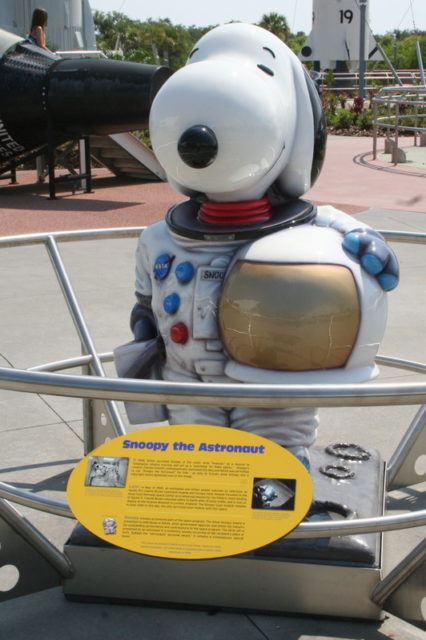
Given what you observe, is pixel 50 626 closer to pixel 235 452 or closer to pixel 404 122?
pixel 235 452

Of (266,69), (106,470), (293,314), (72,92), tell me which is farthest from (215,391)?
(72,92)

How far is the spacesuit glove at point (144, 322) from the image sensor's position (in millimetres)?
2877

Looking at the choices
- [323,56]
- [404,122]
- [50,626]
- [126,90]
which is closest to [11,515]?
[50,626]

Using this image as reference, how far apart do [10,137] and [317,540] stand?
896 cm

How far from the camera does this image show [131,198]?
35.4ft

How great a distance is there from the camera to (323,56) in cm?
3916

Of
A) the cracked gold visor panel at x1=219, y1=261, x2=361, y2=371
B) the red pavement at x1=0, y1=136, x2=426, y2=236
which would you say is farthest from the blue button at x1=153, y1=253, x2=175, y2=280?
the red pavement at x1=0, y1=136, x2=426, y2=236

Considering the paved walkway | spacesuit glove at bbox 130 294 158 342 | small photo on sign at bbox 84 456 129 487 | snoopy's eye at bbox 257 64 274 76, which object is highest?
snoopy's eye at bbox 257 64 274 76

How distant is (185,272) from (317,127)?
672mm

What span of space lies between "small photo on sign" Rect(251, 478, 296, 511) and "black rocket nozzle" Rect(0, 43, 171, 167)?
8.24m

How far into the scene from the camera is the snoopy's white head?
2420 millimetres

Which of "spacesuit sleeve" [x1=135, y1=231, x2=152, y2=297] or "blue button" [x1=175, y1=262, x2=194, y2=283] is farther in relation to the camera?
"spacesuit sleeve" [x1=135, y1=231, x2=152, y2=297]

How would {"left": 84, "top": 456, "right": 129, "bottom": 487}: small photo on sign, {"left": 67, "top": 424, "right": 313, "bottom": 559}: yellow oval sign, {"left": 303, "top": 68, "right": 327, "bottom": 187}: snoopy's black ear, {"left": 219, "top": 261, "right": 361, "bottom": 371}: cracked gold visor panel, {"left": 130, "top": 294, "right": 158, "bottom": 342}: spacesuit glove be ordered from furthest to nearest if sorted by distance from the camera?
{"left": 130, "top": 294, "right": 158, "bottom": 342}: spacesuit glove
{"left": 303, "top": 68, "right": 327, "bottom": 187}: snoopy's black ear
{"left": 219, "top": 261, "right": 361, "bottom": 371}: cracked gold visor panel
{"left": 84, "top": 456, "right": 129, "bottom": 487}: small photo on sign
{"left": 67, "top": 424, "right": 313, "bottom": 559}: yellow oval sign

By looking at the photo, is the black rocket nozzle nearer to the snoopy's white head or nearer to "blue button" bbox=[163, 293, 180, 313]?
the snoopy's white head
